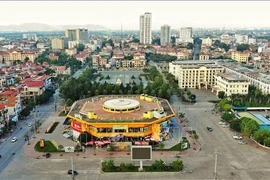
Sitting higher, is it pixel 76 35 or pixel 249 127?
pixel 76 35

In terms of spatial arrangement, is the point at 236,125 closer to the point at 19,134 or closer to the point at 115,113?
the point at 115,113

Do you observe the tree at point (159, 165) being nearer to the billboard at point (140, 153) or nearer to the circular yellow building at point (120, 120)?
the billboard at point (140, 153)

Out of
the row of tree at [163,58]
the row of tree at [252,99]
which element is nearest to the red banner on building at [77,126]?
the row of tree at [252,99]

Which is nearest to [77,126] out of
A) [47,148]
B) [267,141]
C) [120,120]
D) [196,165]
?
[47,148]

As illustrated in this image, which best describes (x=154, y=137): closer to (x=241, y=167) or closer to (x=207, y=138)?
(x=207, y=138)

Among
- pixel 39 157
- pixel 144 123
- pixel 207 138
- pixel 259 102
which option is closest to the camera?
pixel 39 157

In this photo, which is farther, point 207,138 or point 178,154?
point 207,138

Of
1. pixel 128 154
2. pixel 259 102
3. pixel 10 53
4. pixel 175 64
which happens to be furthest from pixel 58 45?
pixel 128 154

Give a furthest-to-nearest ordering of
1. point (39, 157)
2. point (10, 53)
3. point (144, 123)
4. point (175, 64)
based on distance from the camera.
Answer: point (10, 53), point (175, 64), point (144, 123), point (39, 157)
